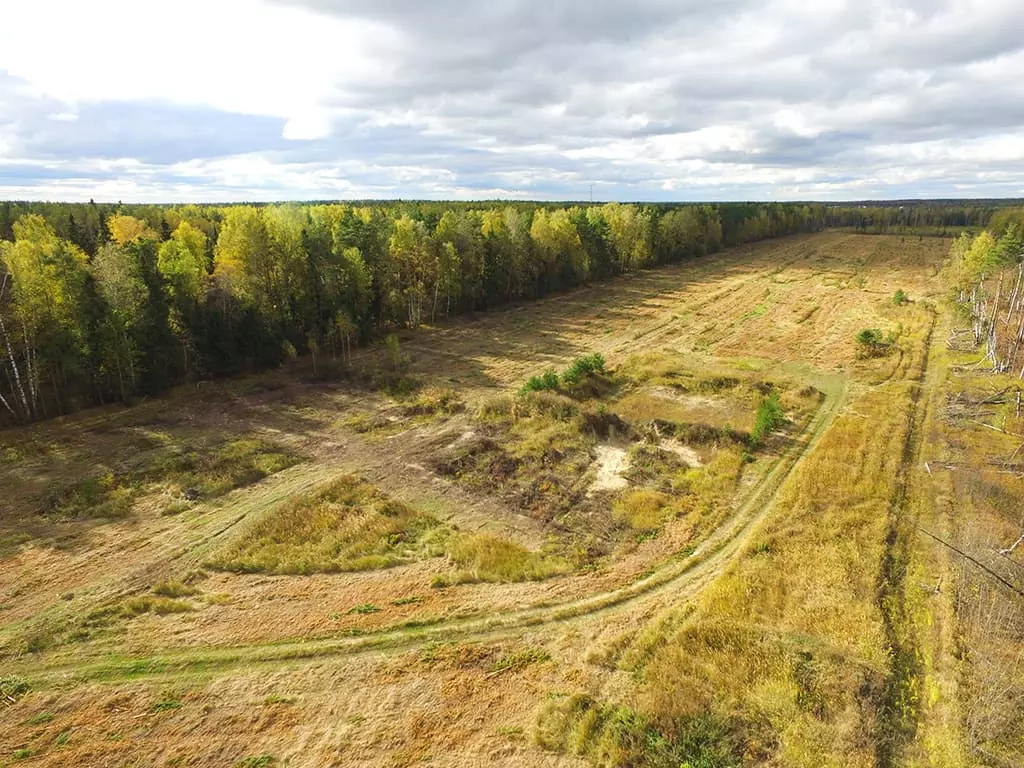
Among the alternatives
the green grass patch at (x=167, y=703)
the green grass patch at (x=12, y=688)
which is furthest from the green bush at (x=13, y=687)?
the green grass patch at (x=167, y=703)

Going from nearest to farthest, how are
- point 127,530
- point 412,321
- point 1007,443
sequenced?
point 127,530 < point 1007,443 < point 412,321

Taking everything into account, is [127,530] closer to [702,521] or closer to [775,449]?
[702,521]

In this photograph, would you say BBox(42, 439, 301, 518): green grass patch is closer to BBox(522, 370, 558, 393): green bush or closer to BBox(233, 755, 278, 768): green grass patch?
BBox(233, 755, 278, 768): green grass patch

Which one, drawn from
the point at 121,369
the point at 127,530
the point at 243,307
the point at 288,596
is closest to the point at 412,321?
the point at 243,307

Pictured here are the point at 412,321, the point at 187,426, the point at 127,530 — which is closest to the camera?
the point at 127,530

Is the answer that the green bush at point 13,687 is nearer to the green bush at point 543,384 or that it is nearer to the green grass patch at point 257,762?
the green grass patch at point 257,762

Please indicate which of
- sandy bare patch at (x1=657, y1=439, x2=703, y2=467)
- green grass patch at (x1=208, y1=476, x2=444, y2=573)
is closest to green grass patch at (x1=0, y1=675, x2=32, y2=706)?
green grass patch at (x1=208, y1=476, x2=444, y2=573)
